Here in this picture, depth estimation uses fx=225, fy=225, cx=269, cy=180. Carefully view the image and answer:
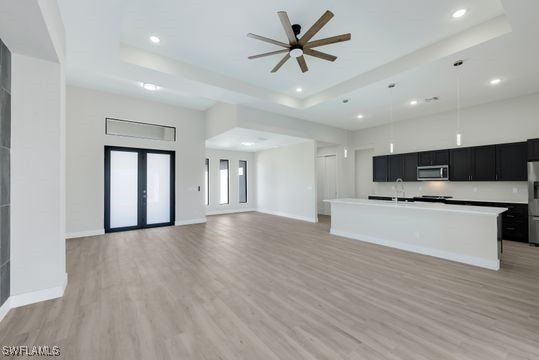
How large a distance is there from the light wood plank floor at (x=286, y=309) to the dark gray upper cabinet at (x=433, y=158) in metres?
2.64

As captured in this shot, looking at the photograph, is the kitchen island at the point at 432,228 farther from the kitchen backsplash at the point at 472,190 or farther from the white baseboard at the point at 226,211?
the white baseboard at the point at 226,211

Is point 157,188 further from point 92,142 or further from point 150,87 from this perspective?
point 150,87

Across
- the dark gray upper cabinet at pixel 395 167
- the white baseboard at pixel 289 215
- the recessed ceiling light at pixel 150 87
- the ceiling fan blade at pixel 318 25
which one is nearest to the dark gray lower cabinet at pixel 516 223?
the dark gray upper cabinet at pixel 395 167

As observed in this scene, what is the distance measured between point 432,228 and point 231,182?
7.45 meters

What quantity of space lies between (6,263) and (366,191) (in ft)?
28.3

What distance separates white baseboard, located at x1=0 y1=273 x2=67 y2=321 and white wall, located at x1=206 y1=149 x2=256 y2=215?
656 cm

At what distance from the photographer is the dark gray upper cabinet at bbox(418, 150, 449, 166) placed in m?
6.02

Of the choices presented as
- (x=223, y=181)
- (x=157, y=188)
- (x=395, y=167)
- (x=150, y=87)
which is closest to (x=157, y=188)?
(x=157, y=188)

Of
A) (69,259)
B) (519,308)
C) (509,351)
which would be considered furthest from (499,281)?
(69,259)

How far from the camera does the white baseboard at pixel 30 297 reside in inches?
89.7

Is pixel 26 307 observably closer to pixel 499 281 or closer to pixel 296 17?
pixel 296 17

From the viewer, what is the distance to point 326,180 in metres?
9.10

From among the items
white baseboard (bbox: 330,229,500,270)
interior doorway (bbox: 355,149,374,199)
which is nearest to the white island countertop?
white baseboard (bbox: 330,229,500,270)

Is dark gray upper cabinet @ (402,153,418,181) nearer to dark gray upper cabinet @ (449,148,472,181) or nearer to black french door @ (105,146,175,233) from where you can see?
dark gray upper cabinet @ (449,148,472,181)
